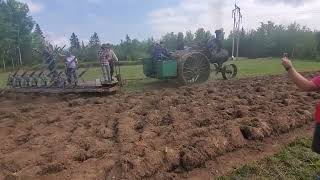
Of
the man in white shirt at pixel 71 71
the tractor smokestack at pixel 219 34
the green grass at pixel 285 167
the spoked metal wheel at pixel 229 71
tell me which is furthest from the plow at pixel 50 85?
the green grass at pixel 285 167

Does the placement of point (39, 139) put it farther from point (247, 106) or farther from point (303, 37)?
point (303, 37)

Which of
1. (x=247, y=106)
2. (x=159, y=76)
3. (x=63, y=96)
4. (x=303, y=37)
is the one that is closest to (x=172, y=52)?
(x=159, y=76)

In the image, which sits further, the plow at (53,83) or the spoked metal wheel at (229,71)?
the spoked metal wheel at (229,71)

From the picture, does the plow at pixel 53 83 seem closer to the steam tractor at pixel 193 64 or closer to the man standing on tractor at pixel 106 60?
the man standing on tractor at pixel 106 60

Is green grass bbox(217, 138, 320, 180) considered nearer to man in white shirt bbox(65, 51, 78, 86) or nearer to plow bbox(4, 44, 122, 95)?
plow bbox(4, 44, 122, 95)

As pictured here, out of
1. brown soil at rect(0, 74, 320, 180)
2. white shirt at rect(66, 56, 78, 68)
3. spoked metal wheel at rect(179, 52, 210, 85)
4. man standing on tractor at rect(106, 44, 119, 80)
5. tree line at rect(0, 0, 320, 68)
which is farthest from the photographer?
tree line at rect(0, 0, 320, 68)

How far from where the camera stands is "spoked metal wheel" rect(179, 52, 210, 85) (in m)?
16.1

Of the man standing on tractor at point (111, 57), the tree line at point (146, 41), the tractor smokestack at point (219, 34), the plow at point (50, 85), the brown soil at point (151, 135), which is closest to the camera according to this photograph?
the brown soil at point (151, 135)

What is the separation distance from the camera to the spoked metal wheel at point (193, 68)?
16.1 m

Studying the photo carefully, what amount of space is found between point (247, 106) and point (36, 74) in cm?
894

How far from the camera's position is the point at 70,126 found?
8.45 metres

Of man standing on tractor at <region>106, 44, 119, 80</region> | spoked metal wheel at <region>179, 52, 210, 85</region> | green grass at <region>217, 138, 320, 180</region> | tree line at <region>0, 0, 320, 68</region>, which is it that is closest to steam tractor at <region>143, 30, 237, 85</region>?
spoked metal wheel at <region>179, 52, 210, 85</region>

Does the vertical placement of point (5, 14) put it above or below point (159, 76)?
above

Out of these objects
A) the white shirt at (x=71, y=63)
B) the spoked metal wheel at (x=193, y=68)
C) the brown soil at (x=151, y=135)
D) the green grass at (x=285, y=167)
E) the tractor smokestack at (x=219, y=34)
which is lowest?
the green grass at (x=285, y=167)
